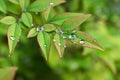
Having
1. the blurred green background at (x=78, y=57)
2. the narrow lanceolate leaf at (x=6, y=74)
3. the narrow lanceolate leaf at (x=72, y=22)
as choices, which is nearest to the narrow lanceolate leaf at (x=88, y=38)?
the narrow lanceolate leaf at (x=72, y=22)

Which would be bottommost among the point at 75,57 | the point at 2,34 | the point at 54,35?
the point at 75,57

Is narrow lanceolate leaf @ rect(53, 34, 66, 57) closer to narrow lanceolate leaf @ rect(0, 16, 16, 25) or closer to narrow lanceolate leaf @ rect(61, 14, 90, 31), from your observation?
narrow lanceolate leaf @ rect(61, 14, 90, 31)

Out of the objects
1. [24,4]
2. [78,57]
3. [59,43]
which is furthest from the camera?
[78,57]

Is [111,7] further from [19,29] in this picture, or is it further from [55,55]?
[19,29]

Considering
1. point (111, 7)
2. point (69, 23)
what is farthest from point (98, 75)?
point (69, 23)

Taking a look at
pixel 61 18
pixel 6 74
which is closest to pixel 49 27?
pixel 61 18

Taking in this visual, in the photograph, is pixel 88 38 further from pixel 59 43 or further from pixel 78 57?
pixel 78 57
